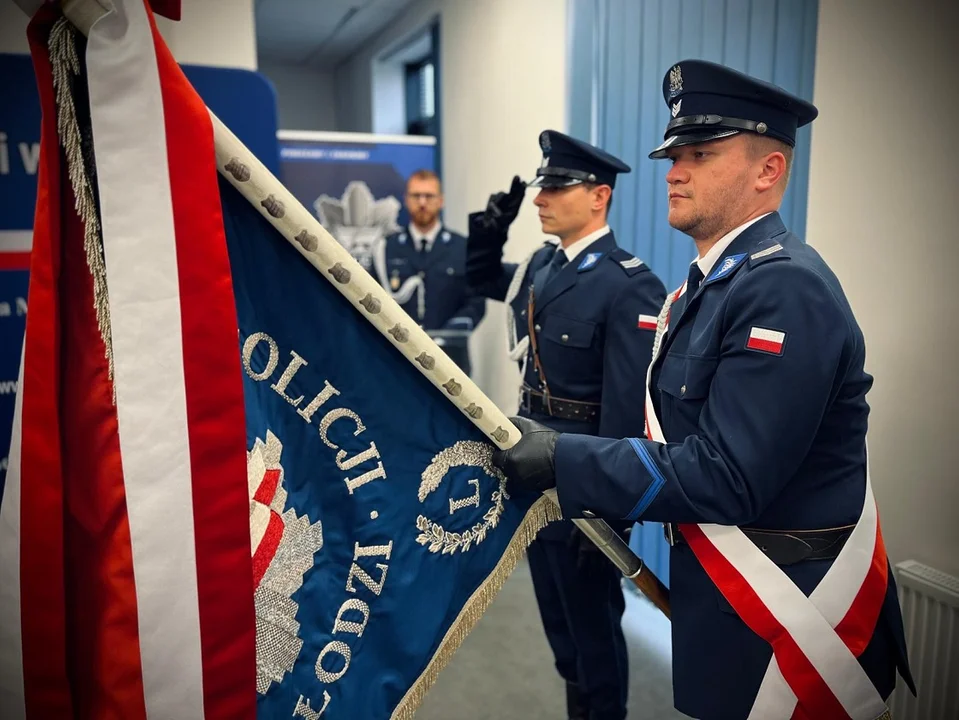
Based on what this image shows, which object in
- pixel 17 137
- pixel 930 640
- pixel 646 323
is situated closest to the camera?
pixel 17 137

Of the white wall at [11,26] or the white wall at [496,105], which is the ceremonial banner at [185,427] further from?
the white wall at [496,105]

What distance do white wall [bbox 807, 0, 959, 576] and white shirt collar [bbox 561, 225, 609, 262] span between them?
0.53 meters

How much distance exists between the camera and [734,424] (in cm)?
100

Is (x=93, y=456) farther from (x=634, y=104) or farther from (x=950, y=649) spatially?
(x=634, y=104)

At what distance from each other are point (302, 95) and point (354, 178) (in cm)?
420

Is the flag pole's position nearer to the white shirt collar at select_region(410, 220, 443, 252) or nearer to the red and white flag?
the red and white flag

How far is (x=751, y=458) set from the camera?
99cm

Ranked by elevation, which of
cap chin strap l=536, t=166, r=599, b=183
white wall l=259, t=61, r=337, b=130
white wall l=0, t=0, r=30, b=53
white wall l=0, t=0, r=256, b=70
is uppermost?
white wall l=259, t=61, r=337, b=130

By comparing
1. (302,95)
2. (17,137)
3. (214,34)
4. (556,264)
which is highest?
(302,95)

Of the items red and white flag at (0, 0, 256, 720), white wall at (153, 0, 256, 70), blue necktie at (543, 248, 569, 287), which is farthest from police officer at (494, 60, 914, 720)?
white wall at (153, 0, 256, 70)

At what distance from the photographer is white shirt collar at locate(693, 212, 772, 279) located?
117 cm

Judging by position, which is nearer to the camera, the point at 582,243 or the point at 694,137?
the point at 694,137

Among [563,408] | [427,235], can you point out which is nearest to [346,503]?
[563,408]

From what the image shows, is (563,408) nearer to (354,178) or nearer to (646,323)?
(646,323)
